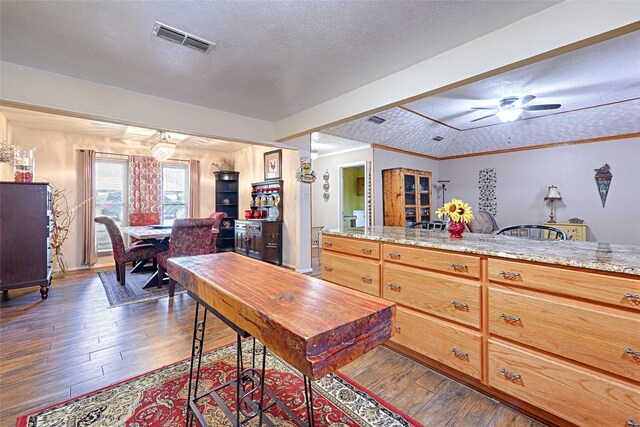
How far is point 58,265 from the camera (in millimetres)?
4820

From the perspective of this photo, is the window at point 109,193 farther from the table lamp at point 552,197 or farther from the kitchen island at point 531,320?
the table lamp at point 552,197

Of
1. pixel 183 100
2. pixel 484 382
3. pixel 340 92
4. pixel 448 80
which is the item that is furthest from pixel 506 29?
pixel 183 100

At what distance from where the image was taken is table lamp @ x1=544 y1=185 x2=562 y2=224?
545cm

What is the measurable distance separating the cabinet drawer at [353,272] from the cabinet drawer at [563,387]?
0.94 metres

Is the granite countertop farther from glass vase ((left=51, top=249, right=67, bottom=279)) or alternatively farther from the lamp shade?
glass vase ((left=51, top=249, right=67, bottom=279))

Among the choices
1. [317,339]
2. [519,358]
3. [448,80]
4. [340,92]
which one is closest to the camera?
[317,339]

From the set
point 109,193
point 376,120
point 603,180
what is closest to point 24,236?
point 109,193

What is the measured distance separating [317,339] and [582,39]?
2408mm

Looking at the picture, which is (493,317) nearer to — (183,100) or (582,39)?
(582,39)

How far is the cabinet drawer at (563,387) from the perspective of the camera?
125 centimetres

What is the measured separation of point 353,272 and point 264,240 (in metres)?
2.88

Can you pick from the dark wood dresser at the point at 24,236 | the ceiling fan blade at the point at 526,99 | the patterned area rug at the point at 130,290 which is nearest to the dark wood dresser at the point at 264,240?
the patterned area rug at the point at 130,290

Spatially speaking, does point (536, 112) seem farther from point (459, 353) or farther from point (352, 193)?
point (352, 193)

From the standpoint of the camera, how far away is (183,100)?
137 inches
